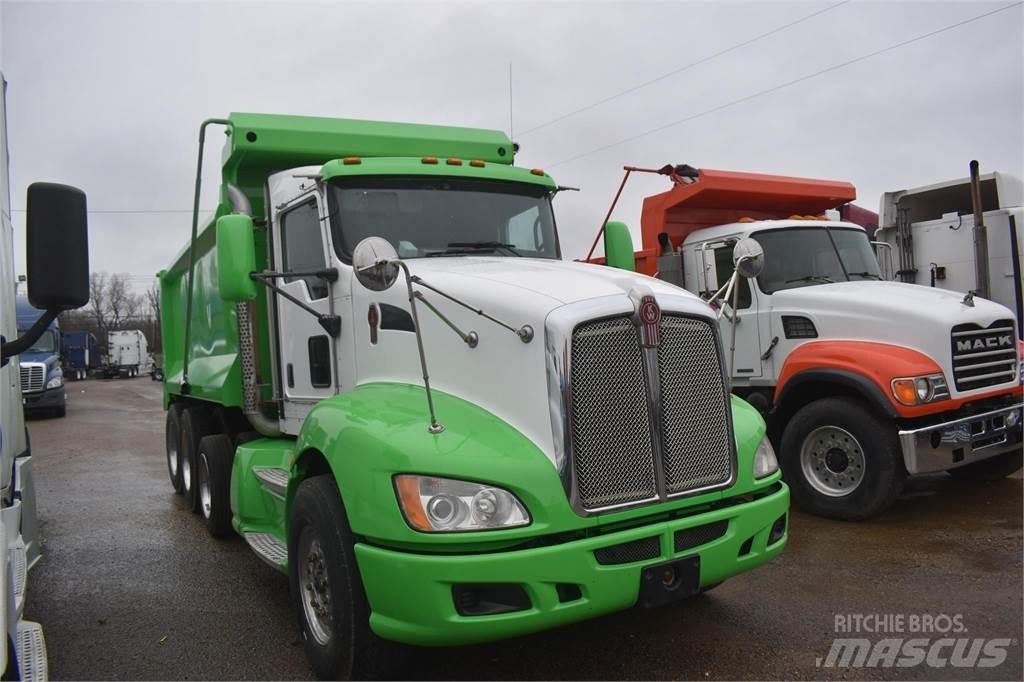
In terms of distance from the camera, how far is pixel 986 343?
21.1ft

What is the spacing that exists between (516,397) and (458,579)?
2.84 ft

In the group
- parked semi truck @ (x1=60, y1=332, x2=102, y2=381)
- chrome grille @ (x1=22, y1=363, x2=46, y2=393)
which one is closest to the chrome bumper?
chrome grille @ (x1=22, y1=363, x2=46, y2=393)

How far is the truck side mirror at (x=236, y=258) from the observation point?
14.3 feet

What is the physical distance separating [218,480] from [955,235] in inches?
347

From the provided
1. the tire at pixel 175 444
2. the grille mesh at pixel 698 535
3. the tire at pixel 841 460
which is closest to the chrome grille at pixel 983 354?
the tire at pixel 841 460

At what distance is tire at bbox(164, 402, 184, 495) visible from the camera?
820 centimetres

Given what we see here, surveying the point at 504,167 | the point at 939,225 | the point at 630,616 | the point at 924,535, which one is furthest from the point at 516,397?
the point at 939,225

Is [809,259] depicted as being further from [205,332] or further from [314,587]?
[205,332]

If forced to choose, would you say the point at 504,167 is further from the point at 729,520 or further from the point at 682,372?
the point at 729,520

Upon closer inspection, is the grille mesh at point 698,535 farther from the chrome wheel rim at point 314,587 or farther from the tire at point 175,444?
the tire at point 175,444

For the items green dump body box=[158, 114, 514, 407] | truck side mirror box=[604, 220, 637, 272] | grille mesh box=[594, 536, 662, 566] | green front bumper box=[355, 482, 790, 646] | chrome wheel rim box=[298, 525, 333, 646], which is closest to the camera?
green front bumper box=[355, 482, 790, 646]

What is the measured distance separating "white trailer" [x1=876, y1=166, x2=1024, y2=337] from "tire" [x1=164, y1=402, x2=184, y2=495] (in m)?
8.12

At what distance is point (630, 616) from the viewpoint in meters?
4.43

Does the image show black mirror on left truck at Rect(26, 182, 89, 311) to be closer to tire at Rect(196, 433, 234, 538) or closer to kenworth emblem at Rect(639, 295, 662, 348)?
kenworth emblem at Rect(639, 295, 662, 348)
